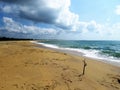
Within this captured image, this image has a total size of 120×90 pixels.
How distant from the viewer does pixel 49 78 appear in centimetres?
705

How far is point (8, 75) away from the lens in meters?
7.00

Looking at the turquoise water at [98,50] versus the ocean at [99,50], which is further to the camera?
the turquoise water at [98,50]

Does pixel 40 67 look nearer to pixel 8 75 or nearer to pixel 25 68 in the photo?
pixel 25 68

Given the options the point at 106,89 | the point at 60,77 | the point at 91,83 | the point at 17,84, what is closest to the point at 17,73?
the point at 17,84

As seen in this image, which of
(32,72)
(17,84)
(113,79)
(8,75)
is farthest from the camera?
(113,79)

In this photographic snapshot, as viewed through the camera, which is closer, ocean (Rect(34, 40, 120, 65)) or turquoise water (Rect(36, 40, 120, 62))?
ocean (Rect(34, 40, 120, 65))

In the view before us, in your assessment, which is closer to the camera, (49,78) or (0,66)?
(49,78)

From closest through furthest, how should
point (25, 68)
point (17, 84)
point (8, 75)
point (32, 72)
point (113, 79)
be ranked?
point (17, 84) < point (8, 75) < point (32, 72) < point (25, 68) < point (113, 79)

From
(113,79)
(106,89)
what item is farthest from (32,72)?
(113,79)

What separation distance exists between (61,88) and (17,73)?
2.40m

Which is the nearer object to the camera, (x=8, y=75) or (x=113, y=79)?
(x=8, y=75)

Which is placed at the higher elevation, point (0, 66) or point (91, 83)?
point (0, 66)

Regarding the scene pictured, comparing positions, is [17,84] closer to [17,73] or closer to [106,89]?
[17,73]

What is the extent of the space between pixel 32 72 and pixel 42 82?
1.23 metres
